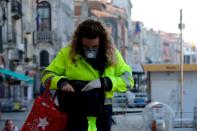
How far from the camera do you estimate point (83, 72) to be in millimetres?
4352

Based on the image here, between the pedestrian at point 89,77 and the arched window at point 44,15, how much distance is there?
64.7 metres

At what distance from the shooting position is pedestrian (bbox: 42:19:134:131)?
4.28m

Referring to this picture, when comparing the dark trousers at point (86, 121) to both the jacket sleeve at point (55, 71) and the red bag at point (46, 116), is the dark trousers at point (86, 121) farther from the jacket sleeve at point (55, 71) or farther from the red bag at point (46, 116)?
the jacket sleeve at point (55, 71)

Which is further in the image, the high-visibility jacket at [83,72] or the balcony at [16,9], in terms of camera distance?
the balcony at [16,9]

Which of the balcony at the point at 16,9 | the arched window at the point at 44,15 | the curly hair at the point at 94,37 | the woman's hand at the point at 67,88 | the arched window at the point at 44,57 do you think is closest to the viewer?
the woman's hand at the point at 67,88

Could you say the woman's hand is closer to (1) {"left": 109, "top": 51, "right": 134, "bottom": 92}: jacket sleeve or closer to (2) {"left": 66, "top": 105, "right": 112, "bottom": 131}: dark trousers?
(2) {"left": 66, "top": 105, "right": 112, "bottom": 131}: dark trousers

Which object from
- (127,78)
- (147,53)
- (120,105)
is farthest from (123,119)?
(147,53)

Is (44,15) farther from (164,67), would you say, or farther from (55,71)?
(55,71)

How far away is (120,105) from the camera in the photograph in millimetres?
24969

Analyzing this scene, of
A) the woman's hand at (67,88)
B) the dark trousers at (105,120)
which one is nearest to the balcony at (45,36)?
the dark trousers at (105,120)

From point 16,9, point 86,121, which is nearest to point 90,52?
point 86,121

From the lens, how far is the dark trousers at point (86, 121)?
4.30 metres

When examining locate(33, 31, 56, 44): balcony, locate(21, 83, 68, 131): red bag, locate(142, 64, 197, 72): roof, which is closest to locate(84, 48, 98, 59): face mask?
locate(21, 83, 68, 131): red bag

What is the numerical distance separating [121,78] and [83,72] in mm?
270
